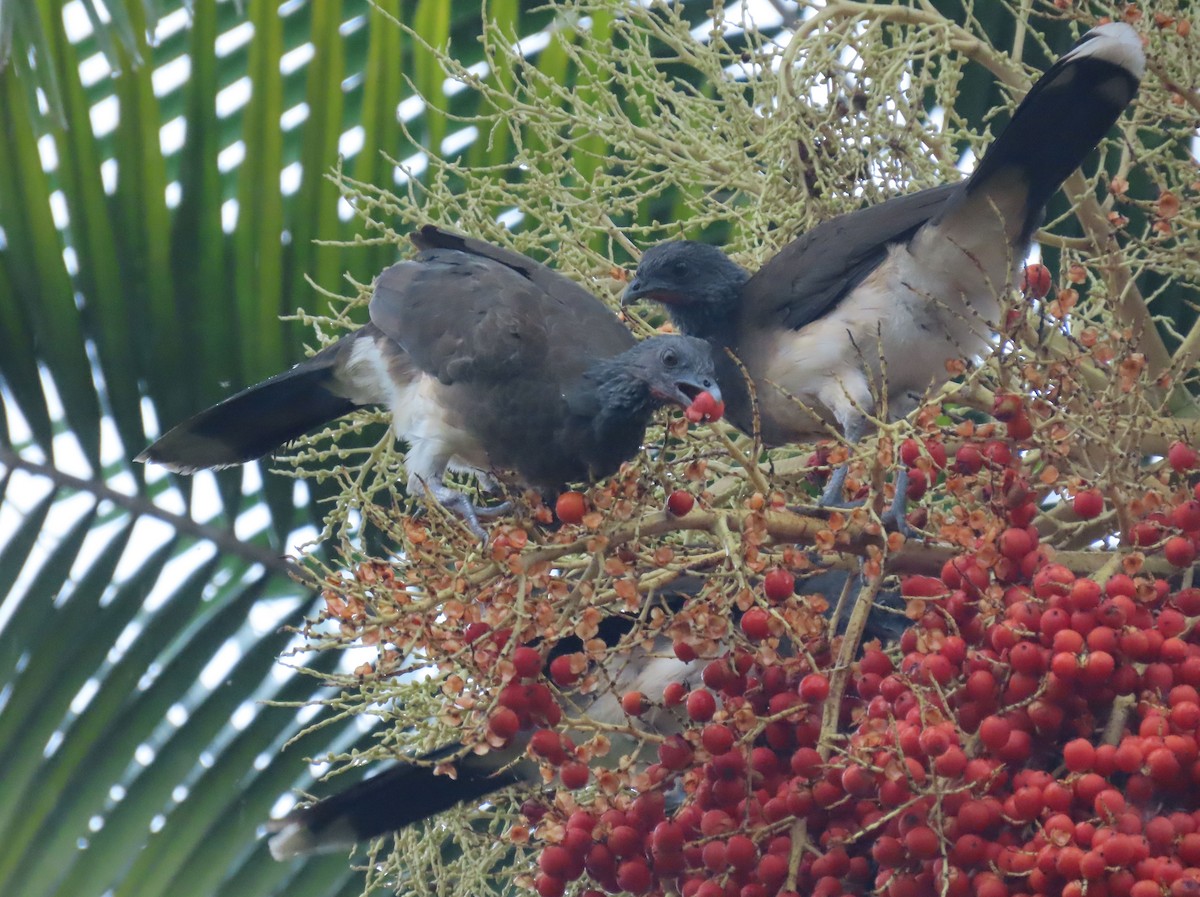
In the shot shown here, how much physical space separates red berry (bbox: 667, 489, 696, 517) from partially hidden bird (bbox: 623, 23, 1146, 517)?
2.25ft

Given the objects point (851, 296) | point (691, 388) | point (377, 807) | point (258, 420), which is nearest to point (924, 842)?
point (691, 388)

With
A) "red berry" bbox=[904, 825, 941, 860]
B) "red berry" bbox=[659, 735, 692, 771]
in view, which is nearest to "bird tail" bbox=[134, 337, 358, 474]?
"red berry" bbox=[659, 735, 692, 771]

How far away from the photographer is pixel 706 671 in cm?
153

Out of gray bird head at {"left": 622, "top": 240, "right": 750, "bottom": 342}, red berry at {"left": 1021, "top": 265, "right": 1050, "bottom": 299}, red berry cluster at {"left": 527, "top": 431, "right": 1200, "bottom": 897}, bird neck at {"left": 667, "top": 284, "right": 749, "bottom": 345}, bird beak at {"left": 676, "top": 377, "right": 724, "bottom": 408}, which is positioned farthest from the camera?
bird neck at {"left": 667, "top": 284, "right": 749, "bottom": 345}

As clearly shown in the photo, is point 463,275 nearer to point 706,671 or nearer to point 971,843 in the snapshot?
point 706,671

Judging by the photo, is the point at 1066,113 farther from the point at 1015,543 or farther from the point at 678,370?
the point at 1015,543

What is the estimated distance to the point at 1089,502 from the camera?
4.89 feet

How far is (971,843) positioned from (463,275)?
1.27 metres

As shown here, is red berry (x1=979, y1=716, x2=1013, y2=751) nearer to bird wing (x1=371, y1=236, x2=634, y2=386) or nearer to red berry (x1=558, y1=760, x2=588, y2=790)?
red berry (x1=558, y1=760, x2=588, y2=790)

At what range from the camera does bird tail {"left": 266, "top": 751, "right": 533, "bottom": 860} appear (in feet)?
6.43

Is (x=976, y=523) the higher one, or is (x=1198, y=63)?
(x=1198, y=63)

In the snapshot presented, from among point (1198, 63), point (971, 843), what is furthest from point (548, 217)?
point (971, 843)

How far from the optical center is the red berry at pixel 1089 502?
149cm

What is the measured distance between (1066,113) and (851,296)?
21.5 inches
